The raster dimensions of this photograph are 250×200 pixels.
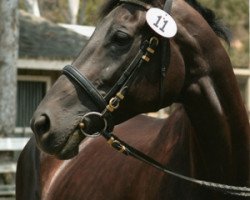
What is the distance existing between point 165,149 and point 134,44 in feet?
2.74

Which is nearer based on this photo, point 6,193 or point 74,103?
point 74,103

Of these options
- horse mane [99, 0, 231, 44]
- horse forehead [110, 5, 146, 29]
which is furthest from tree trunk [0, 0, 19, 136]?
horse forehead [110, 5, 146, 29]

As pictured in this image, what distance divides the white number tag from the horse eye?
0.14 meters

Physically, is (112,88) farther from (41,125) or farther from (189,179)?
(189,179)

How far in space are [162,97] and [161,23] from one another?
1.28 ft

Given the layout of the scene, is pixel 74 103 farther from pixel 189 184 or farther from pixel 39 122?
pixel 189 184

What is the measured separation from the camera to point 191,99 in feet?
12.8

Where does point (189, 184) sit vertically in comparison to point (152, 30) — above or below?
below

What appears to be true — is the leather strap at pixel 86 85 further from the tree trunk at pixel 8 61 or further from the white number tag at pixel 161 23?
the tree trunk at pixel 8 61

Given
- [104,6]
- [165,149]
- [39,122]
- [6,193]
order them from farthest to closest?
[6,193]
[165,149]
[104,6]
[39,122]

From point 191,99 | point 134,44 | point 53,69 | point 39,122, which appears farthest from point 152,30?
point 53,69

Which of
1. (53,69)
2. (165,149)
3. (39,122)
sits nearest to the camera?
(39,122)

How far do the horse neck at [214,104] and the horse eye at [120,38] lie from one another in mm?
297

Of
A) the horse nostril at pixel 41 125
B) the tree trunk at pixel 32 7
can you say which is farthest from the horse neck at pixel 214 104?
the tree trunk at pixel 32 7
